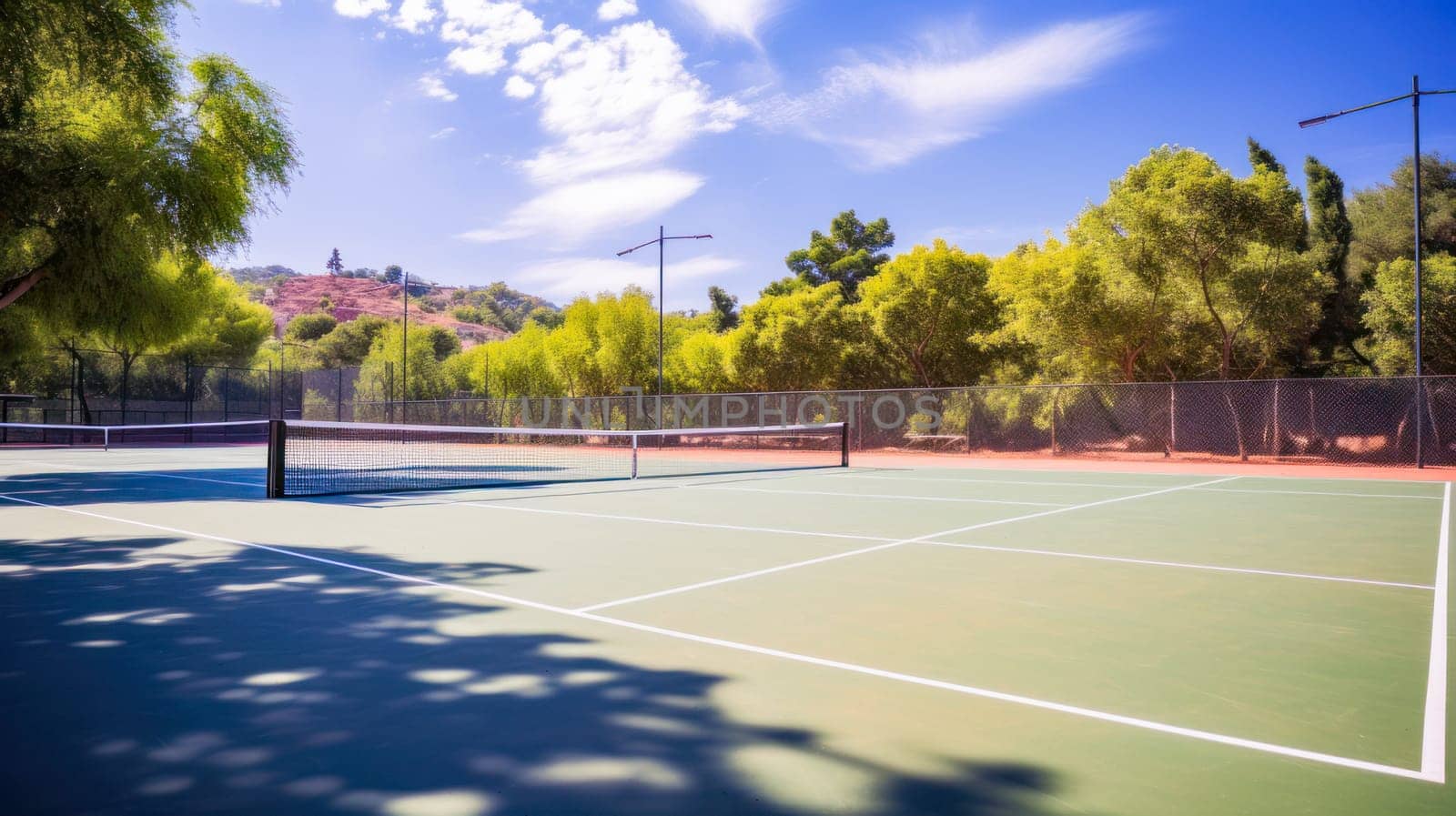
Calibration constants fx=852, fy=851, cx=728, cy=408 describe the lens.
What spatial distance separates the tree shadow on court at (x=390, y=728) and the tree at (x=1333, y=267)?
103ft

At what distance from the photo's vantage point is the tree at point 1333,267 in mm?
29344

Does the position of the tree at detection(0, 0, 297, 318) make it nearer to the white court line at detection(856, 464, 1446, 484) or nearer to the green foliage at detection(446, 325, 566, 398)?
the white court line at detection(856, 464, 1446, 484)

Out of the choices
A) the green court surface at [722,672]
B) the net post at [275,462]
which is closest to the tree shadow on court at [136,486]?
the net post at [275,462]

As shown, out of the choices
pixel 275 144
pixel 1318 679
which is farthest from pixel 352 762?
pixel 275 144

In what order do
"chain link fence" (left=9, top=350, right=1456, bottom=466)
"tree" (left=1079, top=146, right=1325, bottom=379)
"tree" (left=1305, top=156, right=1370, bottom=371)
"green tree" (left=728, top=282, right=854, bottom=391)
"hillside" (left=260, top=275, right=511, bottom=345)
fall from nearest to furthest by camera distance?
1. "chain link fence" (left=9, top=350, right=1456, bottom=466)
2. "tree" (left=1079, top=146, right=1325, bottom=379)
3. "tree" (left=1305, top=156, right=1370, bottom=371)
4. "green tree" (left=728, top=282, right=854, bottom=391)
5. "hillside" (left=260, top=275, right=511, bottom=345)

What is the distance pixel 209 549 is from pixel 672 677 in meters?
5.46

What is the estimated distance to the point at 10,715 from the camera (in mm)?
3176

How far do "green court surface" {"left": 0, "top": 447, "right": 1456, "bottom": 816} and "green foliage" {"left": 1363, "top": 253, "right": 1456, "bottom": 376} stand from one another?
21701 mm

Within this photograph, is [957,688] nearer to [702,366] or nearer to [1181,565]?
[1181,565]

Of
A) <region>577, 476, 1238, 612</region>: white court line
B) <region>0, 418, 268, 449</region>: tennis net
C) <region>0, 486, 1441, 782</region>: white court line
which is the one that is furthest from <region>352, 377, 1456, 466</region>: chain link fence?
<region>0, 418, 268, 449</region>: tennis net

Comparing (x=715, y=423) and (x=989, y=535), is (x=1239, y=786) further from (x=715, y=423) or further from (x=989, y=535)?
(x=715, y=423)

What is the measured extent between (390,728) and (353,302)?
618 feet

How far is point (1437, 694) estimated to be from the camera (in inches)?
139

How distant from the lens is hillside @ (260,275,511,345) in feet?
522
